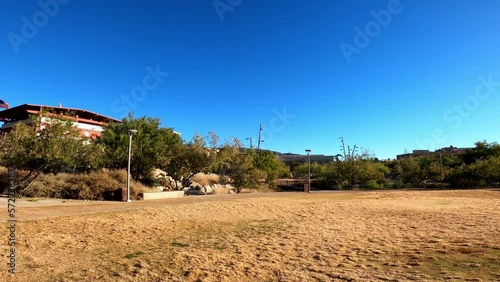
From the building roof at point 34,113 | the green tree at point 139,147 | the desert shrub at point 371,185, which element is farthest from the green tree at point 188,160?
the desert shrub at point 371,185

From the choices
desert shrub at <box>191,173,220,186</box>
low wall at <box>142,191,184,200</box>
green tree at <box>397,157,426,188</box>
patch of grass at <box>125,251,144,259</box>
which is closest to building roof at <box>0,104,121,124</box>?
desert shrub at <box>191,173,220,186</box>

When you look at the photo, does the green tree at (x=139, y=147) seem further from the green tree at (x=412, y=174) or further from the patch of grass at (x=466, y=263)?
the green tree at (x=412, y=174)

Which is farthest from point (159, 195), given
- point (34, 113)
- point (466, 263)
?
point (34, 113)

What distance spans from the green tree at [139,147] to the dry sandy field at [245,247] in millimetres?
11643

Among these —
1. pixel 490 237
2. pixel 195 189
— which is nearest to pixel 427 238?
pixel 490 237

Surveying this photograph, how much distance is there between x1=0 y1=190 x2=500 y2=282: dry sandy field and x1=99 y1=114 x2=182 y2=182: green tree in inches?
458

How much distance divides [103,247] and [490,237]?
1095cm

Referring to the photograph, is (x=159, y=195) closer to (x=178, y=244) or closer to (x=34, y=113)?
(x=178, y=244)

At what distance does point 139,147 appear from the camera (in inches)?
1003

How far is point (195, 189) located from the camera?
30344 mm

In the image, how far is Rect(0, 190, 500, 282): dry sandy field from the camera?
631 cm

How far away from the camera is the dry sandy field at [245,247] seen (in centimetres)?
631

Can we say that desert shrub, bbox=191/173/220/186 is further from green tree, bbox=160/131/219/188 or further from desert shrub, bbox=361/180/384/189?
desert shrub, bbox=361/180/384/189

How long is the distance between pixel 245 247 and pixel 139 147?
1908 centimetres
